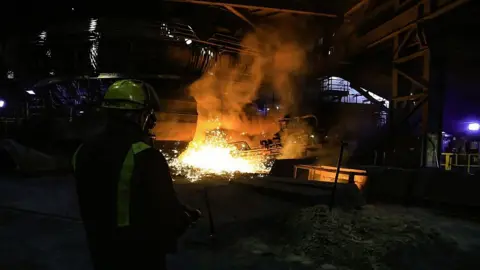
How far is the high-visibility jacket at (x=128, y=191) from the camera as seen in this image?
185 cm

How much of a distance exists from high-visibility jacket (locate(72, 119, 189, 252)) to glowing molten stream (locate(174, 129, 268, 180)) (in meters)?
7.62

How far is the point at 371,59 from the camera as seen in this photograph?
13805mm

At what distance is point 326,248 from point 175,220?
265cm

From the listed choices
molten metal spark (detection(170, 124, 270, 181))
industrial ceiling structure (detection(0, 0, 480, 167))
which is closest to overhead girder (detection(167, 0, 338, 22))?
industrial ceiling structure (detection(0, 0, 480, 167))

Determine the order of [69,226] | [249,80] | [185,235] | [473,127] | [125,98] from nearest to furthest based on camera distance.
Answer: [125,98], [185,235], [69,226], [249,80], [473,127]

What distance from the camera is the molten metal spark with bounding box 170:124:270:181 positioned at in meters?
10.0

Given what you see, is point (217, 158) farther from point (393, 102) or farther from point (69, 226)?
point (69, 226)

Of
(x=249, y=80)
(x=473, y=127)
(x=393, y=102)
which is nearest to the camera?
(x=393, y=102)

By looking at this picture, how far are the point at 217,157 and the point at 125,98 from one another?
8.69 meters

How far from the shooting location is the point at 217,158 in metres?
10.7

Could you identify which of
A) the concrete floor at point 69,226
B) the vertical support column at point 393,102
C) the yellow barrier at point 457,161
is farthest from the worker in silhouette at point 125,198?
the yellow barrier at point 457,161

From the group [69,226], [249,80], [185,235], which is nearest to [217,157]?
[249,80]

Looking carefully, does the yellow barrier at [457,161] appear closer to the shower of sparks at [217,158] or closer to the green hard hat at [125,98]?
the shower of sparks at [217,158]

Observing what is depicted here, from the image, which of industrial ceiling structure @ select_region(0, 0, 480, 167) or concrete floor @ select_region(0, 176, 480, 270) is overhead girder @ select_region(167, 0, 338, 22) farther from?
concrete floor @ select_region(0, 176, 480, 270)
